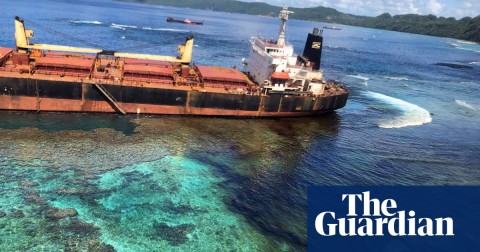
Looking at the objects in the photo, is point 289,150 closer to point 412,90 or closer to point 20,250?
point 20,250

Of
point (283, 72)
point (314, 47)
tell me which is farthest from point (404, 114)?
point (283, 72)

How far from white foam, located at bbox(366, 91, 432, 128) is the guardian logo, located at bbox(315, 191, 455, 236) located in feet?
75.4

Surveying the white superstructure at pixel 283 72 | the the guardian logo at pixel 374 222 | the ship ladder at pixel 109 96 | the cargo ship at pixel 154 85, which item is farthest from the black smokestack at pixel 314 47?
the the guardian logo at pixel 374 222

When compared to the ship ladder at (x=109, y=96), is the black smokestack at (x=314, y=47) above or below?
above

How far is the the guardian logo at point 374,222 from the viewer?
16.3 meters

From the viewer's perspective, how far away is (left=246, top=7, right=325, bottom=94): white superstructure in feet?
133

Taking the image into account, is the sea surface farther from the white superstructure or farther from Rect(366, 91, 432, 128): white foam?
the white superstructure

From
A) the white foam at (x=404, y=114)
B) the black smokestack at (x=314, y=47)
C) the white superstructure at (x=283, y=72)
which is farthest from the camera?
the black smokestack at (x=314, y=47)

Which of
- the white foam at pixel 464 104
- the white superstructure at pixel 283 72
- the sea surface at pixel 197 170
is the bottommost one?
the sea surface at pixel 197 170

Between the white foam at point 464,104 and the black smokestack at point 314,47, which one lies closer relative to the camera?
the black smokestack at point 314,47

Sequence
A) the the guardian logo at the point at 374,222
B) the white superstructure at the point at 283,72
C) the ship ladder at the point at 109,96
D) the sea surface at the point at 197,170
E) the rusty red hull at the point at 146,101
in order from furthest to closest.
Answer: the white superstructure at the point at 283,72 → the ship ladder at the point at 109,96 → the rusty red hull at the point at 146,101 → the sea surface at the point at 197,170 → the the guardian logo at the point at 374,222

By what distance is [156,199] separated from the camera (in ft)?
74.0

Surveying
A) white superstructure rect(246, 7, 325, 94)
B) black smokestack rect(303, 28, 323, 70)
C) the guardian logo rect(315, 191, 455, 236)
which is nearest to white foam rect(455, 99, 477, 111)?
black smokestack rect(303, 28, 323, 70)

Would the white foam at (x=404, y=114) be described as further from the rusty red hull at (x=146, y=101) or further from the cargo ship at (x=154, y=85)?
the rusty red hull at (x=146, y=101)
